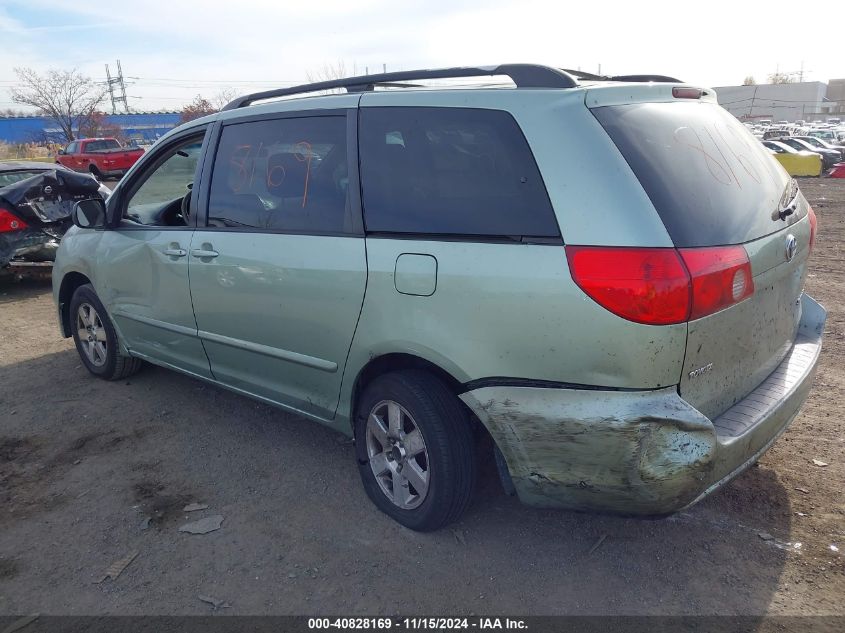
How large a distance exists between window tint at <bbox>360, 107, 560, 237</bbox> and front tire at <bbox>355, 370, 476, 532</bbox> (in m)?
0.68

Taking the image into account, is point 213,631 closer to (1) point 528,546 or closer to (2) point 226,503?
(2) point 226,503

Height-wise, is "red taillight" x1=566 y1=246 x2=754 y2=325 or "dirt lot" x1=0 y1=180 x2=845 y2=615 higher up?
"red taillight" x1=566 y1=246 x2=754 y2=325

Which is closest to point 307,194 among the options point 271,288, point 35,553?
point 271,288

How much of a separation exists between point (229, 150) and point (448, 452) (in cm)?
212

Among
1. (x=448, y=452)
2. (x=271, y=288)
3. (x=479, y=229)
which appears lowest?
(x=448, y=452)

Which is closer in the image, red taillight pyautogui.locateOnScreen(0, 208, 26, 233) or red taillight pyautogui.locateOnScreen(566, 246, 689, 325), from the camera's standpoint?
red taillight pyautogui.locateOnScreen(566, 246, 689, 325)

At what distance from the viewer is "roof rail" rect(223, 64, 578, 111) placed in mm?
2693

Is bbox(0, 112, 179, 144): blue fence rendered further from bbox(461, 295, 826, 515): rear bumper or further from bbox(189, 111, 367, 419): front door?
bbox(461, 295, 826, 515): rear bumper

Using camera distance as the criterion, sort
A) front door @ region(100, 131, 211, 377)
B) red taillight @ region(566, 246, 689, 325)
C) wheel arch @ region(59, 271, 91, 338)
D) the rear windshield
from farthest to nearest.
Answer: wheel arch @ region(59, 271, 91, 338), front door @ region(100, 131, 211, 377), the rear windshield, red taillight @ region(566, 246, 689, 325)

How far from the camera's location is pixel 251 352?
3664 mm

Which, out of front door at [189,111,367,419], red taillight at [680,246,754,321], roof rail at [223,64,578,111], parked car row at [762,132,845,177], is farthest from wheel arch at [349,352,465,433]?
parked car row at [762,132,845,177]

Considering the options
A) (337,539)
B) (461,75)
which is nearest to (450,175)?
(461,75)

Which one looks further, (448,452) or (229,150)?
(229,150)

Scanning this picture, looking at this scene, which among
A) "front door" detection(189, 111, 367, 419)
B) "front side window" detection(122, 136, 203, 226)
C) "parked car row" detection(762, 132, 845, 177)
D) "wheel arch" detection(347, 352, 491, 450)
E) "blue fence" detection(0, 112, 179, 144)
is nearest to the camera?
"wheel arch" detection(347, 352, 491, 450)
